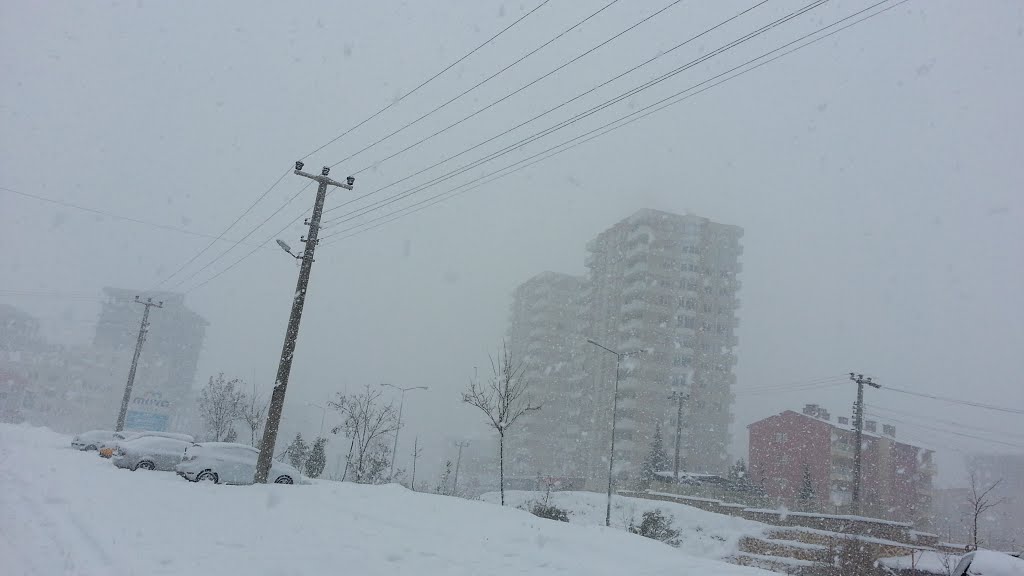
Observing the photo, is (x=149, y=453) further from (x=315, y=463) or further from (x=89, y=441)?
(x=89, y=441)

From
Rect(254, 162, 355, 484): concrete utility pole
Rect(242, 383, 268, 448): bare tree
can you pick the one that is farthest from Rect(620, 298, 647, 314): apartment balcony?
Rect(254, 162, 355, 484): concrete utility pole

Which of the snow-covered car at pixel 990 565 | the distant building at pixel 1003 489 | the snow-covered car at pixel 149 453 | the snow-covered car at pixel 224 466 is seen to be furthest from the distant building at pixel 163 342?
the snow-covered car at pixel 990 565

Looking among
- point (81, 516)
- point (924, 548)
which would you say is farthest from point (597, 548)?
point (924, 548)

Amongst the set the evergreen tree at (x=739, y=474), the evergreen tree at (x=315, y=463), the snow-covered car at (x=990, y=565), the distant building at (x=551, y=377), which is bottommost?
the evergreen tree at (x=315, y=463)

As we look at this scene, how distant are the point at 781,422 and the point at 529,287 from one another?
64.6 metres

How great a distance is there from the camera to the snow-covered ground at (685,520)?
29.9 m

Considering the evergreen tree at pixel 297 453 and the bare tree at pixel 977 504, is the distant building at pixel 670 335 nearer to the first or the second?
the bare tree at pixel 977 504

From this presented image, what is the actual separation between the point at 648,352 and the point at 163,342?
137103 mm

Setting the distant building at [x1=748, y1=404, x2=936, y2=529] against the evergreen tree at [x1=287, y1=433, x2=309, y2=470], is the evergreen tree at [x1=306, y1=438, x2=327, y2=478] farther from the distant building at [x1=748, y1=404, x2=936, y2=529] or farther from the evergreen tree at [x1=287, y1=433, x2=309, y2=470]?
the distant building at [x1=748, y1=404, x2=936, y2=529]

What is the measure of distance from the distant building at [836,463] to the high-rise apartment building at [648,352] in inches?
603

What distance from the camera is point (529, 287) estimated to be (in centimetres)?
13262

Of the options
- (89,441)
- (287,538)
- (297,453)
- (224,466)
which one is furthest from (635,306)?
(287,538)

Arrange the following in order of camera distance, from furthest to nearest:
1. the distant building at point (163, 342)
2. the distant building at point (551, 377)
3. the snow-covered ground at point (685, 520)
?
the distant building at point (163, 342)
the distant building at point (551, 377)
the snow-covered ground at point (685, 520)

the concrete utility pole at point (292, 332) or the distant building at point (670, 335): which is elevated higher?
the distant building at point (670, 335)
